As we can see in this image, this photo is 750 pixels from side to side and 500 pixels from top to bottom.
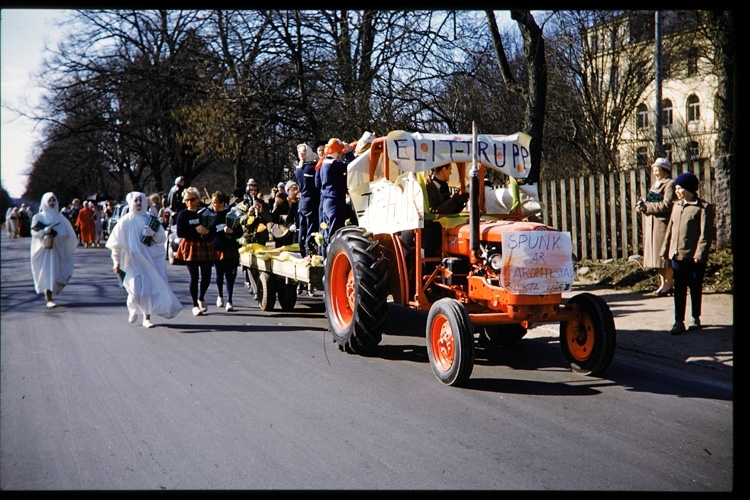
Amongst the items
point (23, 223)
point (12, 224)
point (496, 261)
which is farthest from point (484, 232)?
point (23, 223)

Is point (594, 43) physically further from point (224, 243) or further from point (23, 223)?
point (23, 223)

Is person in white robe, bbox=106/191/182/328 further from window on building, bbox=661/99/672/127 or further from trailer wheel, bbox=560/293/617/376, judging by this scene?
window on building, bbox=661/99/672/127

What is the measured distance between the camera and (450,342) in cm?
678

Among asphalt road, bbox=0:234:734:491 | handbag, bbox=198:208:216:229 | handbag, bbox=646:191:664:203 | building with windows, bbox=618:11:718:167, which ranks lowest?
asphalt road, bbox=0:234:734:491

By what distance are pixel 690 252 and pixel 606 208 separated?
5617 mm

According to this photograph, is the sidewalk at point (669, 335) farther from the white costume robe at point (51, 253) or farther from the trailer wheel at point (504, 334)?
the white costume robe at point (51, 253)

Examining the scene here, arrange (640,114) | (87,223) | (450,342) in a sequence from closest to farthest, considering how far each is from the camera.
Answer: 1. (450,342)
2. (640,114)
3. (87,223)

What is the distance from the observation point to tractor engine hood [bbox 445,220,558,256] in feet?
22.4

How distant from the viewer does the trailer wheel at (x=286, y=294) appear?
1185 centimetres

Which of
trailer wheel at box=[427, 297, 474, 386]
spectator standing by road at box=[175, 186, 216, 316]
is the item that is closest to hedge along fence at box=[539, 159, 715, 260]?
trailer wheel at box=[427, 297, 474, 386]

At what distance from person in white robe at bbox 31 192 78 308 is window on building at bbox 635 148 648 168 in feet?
41.3

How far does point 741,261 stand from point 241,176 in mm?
22598

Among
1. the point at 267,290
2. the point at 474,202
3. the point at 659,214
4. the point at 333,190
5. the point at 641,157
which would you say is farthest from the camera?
the point at 641,157
